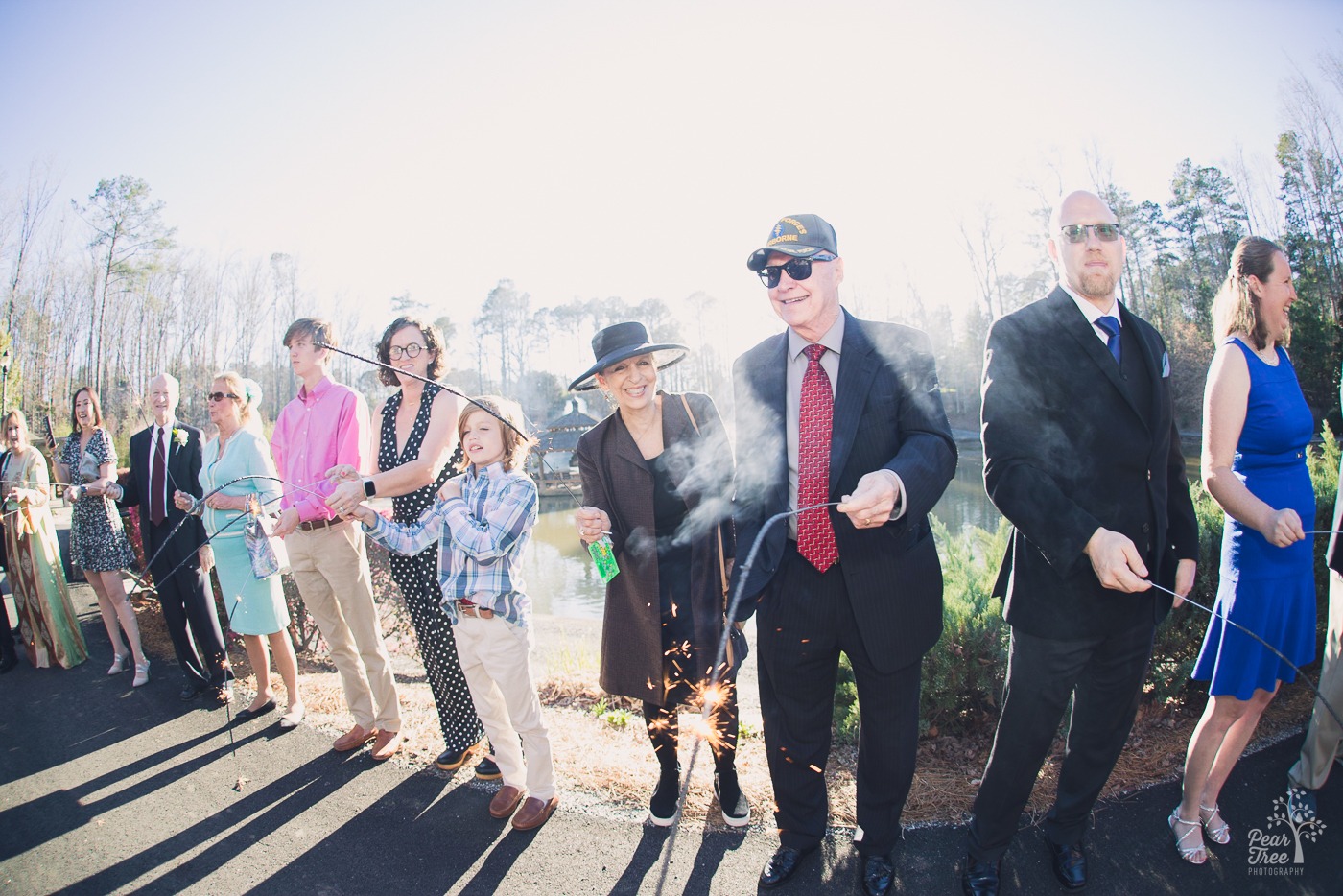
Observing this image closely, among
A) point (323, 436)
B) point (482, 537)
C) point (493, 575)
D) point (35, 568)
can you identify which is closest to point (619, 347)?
point (482, 537)

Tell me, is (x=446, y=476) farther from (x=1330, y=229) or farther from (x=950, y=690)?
(x=1330, y=229)

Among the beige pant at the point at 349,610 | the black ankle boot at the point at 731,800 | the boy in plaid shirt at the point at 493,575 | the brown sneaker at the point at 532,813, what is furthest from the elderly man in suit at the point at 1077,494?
the beige pant at the point at 349,610

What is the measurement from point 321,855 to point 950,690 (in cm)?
304

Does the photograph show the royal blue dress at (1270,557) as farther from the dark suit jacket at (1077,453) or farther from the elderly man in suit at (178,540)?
the elderly man in suit at (178,540)

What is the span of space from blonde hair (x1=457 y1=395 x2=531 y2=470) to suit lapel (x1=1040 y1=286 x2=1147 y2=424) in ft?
7.45

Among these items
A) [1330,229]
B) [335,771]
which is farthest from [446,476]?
[1330,229]

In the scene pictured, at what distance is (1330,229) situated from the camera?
83.9 feet

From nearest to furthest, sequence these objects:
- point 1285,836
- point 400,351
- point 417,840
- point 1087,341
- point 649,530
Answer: point 1087,341, point 1285,836, point 649,530, point 417,840, point 400,351

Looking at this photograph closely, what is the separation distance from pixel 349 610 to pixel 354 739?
772 mm

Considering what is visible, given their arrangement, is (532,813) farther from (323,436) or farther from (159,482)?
(159,482)

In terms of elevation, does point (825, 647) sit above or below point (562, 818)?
above

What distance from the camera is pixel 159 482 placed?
16.8 feet

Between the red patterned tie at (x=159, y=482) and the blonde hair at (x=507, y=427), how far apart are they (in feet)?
10.8

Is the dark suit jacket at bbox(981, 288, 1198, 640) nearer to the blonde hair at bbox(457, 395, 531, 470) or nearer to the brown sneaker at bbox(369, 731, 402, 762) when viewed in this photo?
the blonde hair at bbox(457, 395, 531, 470)
